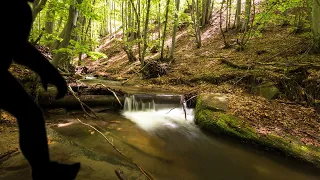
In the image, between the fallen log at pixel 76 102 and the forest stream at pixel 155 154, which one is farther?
the fallen log at pixel 76 102

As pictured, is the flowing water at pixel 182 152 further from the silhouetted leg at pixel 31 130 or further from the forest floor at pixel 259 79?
the silhouetted leg at pixel 31 130

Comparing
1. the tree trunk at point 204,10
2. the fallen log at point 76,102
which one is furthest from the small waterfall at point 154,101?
the tree trunk at point 204,10

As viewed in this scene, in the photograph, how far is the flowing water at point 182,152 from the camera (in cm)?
458

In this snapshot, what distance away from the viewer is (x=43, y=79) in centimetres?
56

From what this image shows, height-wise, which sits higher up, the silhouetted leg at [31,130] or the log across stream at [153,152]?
the silhouetted leg at [31,130]

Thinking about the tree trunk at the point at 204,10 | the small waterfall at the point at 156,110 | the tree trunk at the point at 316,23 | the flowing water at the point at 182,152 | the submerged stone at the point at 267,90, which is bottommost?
the flowing water at the point at 182,152

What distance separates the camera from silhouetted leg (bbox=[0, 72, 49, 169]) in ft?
1.63

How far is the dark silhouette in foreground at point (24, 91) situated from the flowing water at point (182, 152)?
396 cm

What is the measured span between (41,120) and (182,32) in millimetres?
23613

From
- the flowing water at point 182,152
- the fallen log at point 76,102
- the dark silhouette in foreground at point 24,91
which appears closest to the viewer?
the dark silhouette in foreground at point 24,91

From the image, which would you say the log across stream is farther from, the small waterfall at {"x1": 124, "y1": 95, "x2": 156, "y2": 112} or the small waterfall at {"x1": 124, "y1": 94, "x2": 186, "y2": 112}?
the small waterfall at {"x1": 124, "y1": 94, "x2": 186, "y2": 112}


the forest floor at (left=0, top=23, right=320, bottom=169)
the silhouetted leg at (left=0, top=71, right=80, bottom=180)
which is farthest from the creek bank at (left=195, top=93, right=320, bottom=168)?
the silhouetted leg at (left=0, top=71, right=80, bottom=180)

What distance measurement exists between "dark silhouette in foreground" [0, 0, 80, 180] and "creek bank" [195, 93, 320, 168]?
229 inches

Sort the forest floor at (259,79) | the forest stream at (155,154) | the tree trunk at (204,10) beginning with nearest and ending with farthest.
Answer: the forest stream at (155,154), the forest floor at (259,79), the tree trunk at (204,10)
